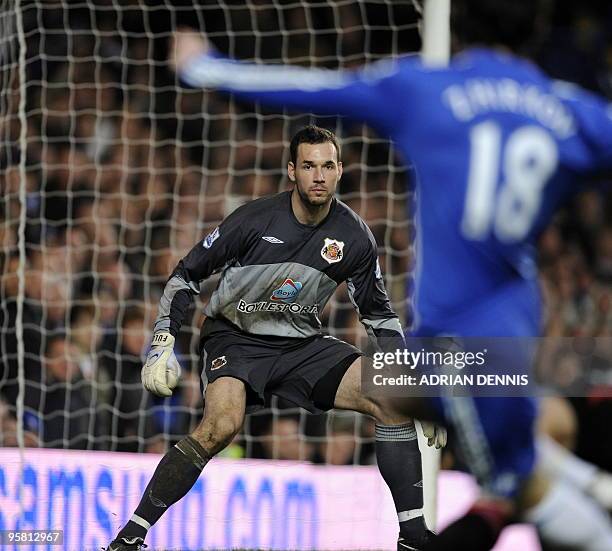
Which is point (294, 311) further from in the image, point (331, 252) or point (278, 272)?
point (331, 252)

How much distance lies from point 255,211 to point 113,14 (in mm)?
4228

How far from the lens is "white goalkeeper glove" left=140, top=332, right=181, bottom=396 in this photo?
5051 mm

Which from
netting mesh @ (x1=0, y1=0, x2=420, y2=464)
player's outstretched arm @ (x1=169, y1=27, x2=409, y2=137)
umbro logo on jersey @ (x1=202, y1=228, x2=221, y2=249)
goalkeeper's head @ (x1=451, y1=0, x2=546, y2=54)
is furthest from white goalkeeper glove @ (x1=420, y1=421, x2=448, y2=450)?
goalkeeper's head @ (x1=451, y1=0, x2=546, y2=54)

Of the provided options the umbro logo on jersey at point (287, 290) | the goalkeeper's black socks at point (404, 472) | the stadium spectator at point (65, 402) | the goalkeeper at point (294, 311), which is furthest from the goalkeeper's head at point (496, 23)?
the goalkeeper's black socks at point (404, 472)

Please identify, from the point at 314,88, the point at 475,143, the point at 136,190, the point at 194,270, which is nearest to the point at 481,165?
the point at 475,143

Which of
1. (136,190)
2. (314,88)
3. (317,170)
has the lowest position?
(314,88)

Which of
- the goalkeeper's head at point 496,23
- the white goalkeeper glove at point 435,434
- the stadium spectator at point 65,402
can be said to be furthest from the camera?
the goalkeeper's head at point 496,23

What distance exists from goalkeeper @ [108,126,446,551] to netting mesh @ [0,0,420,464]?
2.49 m

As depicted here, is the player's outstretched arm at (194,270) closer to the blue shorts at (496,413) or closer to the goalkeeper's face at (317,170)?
the goalkeeper's face at (317,170)

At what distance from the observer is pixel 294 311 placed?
543 centimetres

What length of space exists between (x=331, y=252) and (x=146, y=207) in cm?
356

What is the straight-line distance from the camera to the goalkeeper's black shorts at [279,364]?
209 inches

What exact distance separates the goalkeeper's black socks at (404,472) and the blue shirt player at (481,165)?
139 cm

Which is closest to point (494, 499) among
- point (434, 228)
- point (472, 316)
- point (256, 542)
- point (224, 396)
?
point (472, 316)
